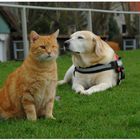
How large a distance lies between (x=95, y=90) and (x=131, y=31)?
70.7 feet

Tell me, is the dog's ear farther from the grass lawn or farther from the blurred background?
the blurred background

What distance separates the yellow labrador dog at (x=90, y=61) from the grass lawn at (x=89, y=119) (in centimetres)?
29

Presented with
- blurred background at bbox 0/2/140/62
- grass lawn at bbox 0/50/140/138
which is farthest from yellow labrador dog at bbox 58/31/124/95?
blurred background at bbox 0/2/140/62

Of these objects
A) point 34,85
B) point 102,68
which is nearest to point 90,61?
point 102,68

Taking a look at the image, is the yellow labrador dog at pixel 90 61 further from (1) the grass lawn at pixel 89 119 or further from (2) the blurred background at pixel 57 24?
(2) the blurred background at pixel 57 24

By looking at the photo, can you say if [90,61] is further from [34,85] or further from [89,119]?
[34,85]

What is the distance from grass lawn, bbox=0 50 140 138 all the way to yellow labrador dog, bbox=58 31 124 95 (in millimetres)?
294

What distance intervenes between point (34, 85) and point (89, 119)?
586 mm

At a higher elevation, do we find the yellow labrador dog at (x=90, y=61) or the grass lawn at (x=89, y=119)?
the yellow labrador dog at (x=90, y=61)

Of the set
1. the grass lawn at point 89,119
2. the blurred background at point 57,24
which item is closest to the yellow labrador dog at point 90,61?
the grass lawn at point 89,119

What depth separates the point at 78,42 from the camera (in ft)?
22.0

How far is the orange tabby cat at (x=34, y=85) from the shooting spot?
14.1 feet

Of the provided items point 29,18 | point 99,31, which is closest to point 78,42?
point 29,18

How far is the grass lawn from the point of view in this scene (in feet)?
12.4
